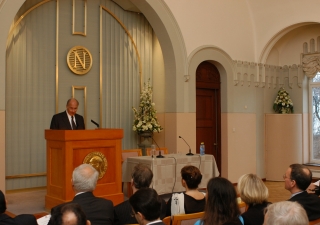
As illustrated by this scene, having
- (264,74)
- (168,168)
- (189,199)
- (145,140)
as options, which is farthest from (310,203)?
(264,74)

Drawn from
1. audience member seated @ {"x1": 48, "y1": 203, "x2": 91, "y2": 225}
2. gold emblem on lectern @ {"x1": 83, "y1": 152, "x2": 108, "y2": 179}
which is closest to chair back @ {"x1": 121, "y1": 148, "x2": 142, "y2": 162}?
gold emblem on lectern @ {"x1": 83, "y1": 152, "x2": 108, "y2": 179}

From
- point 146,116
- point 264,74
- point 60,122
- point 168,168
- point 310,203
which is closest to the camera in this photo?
point 310,203

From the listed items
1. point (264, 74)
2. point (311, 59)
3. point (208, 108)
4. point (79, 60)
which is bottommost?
point (208, 108)

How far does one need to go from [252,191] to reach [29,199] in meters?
5.09

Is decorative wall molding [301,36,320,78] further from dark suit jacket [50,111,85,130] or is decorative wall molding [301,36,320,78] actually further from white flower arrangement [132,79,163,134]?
dark suit jacket [50,111,85,130]

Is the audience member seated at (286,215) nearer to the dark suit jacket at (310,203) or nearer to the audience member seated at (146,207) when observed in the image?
the audience member seated at (146,207)

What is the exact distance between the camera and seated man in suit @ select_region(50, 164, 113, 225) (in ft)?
10.7

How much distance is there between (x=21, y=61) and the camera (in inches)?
315

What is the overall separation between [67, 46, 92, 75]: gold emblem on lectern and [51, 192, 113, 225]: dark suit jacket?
555 centimetres

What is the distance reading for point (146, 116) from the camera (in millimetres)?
8883

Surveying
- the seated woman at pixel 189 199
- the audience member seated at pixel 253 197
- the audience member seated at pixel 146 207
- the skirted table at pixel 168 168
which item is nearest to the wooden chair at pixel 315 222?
the audience member seated at pixel 253 197

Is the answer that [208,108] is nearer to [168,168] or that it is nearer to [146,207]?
[168,168]

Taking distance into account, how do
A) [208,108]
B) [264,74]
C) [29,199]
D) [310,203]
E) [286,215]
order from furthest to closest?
1. [264,74]
2. [208,108]
3. [29,199]
4. [310,203]
5. [286,215]

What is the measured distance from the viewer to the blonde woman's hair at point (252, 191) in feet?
10.5
